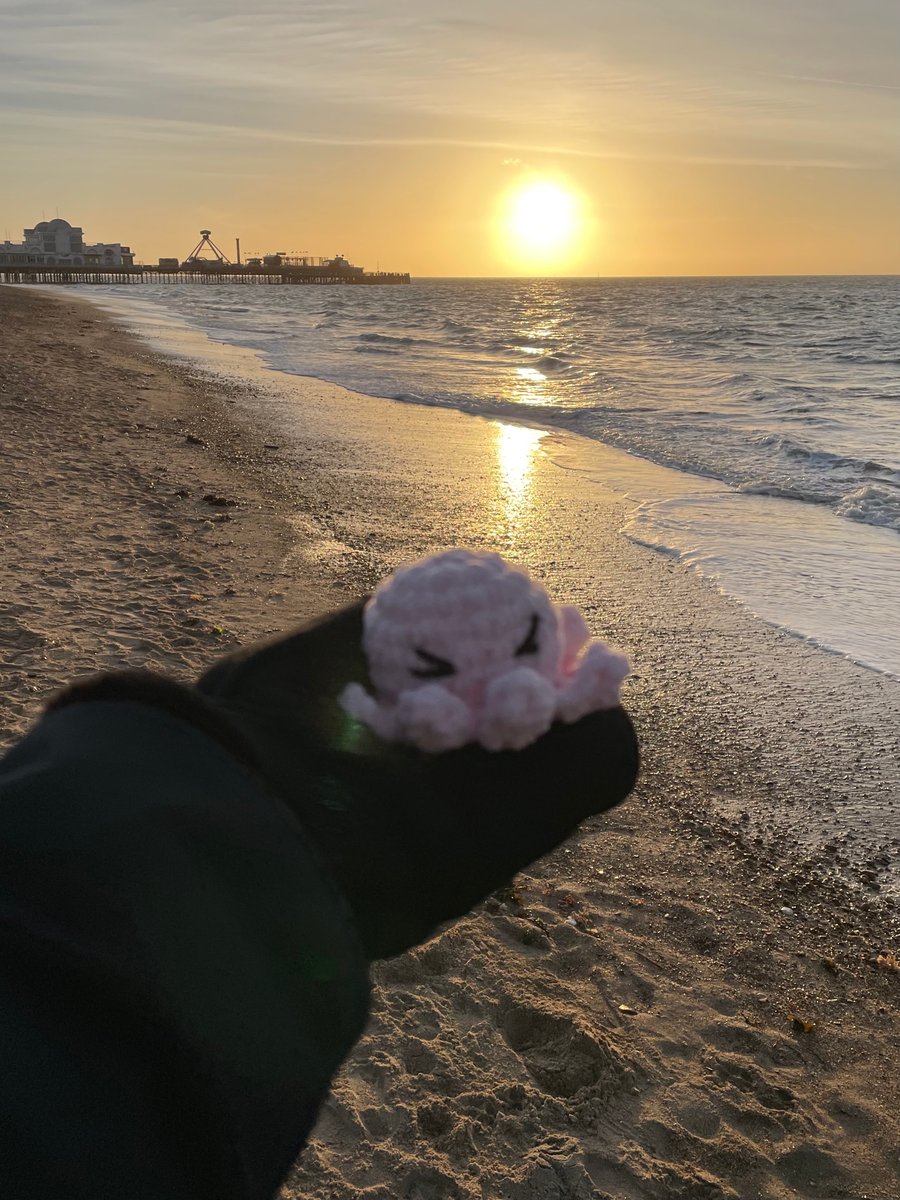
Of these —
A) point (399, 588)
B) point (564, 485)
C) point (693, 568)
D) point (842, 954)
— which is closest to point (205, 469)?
point (564, 485)

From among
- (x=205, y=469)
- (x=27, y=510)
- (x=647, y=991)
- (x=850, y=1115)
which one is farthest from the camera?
(x=205, y=469)

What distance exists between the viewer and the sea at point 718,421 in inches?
280

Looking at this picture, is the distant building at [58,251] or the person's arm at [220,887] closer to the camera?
the person's arm at [220,887]

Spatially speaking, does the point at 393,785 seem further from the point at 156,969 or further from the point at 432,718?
the point at 156,969

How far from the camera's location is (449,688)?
0.85 meters

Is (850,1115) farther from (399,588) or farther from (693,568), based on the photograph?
(693,568)

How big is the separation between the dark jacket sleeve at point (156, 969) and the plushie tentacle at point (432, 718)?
5.4 inches

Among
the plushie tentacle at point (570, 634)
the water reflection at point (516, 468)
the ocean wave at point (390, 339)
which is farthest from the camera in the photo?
the ocean wave at point (390, 339)

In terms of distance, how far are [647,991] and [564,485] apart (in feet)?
24.7

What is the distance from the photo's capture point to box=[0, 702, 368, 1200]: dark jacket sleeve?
2.33 ft

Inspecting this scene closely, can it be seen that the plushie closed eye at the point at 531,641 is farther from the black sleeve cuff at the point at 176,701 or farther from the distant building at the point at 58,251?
the distant building at the point at 58,251

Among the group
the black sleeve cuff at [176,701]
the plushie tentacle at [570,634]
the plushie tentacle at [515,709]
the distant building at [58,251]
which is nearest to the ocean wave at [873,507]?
the plushie tentacle at [570,634]

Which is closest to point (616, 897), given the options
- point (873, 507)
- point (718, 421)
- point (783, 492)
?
point (873, 507)

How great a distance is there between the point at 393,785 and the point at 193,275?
472 ft
